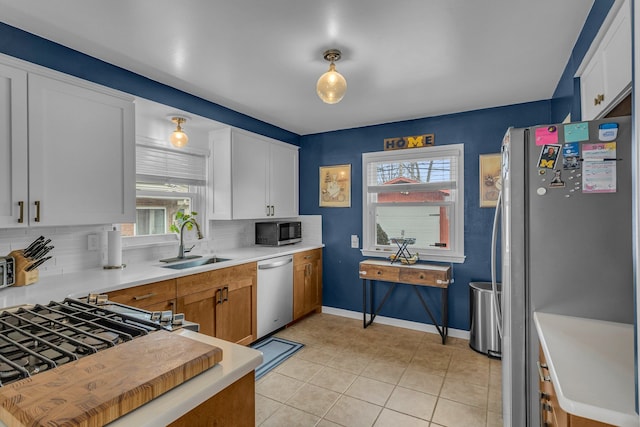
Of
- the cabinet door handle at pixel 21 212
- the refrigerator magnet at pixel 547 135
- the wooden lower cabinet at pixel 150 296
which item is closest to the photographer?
Result: the refrigerator magnet at pixel 547 135

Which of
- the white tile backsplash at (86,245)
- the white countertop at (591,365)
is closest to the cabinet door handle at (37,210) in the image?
the white tile backsplash at (86,245)

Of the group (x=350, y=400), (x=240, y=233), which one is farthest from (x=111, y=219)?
(x=350, y=400)

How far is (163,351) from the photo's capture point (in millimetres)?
857

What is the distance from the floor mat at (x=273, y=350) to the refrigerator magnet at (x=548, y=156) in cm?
245

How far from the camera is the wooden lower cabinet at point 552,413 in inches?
33.4

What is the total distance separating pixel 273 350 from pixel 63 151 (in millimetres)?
2328

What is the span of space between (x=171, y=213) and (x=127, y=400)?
9.39 feet

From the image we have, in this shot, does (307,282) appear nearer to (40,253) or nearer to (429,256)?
(429,256)

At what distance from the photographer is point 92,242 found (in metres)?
2.51

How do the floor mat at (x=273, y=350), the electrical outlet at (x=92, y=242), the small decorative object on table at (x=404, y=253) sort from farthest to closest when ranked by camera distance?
the small decorative object on table at (x=404, y=253)
the floor mat at (x=273, y=350)
the electrical outlet at (x=92, y=242)

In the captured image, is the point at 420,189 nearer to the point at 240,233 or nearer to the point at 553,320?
the point at 240,233

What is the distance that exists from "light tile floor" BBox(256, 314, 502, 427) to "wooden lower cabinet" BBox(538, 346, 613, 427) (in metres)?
0.97

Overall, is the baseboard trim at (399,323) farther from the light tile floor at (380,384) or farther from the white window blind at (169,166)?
the white window blind at (169,166)

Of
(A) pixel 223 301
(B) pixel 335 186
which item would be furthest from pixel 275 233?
(A) pixel 223 301
